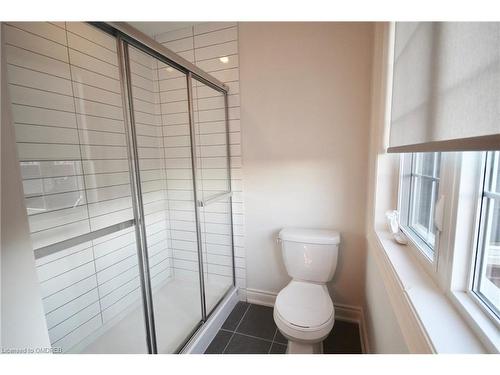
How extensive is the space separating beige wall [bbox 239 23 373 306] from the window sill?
2.30 feet

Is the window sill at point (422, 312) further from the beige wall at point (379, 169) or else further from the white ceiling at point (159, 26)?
the white ceiling at point (159, 26)

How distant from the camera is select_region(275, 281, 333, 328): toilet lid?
1221 millimetres

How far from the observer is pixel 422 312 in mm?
642

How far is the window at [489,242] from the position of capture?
59 centimetres

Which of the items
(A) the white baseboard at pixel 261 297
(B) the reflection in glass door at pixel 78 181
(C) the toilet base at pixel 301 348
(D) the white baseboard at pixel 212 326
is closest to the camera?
(B) the reflection in glass door at pixel 78 181

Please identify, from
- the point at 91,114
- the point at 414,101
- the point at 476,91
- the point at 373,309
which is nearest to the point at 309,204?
the point at 373,309

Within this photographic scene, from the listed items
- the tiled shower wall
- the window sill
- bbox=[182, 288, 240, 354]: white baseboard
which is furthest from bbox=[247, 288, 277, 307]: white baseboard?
the window sill

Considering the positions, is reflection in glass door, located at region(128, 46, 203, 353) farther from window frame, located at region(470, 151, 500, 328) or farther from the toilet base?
window frame, located at region(470, 151, 500, 328)

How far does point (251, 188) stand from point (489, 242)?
142 centimetres

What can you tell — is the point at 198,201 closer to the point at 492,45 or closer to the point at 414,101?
the point at 414,101

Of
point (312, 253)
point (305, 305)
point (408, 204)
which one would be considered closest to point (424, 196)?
point (408, 204)

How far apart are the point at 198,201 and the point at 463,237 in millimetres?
1428

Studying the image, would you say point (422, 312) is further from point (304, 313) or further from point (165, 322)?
point (165, 322)

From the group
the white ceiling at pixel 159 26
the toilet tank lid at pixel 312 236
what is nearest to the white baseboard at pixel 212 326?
the toilet tank lid at pixel 312 236
